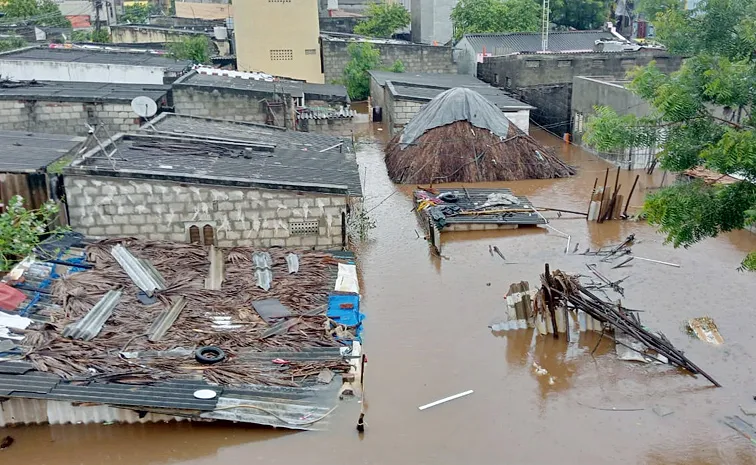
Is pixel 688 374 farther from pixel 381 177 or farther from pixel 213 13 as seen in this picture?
pixel 213 13

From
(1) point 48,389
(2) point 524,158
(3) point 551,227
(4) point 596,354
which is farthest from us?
(2) point 524,158

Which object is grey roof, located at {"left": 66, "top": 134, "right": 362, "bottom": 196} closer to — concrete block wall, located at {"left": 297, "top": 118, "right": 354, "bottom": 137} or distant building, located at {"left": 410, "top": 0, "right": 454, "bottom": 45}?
concrete block wall, located at {"left": 297, "top": 118, "right": 354, "bottom": 137}

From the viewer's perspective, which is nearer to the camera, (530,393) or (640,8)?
(640,8)

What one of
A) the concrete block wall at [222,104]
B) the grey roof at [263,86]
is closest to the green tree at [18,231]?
the concrete block wall at [222,104]

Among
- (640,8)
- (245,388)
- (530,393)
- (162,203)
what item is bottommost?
(530,393)

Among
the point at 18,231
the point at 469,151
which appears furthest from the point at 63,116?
the point at 469,151

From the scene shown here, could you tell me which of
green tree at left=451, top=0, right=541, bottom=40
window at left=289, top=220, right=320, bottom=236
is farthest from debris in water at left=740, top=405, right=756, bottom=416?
green tree at left=451, top=0, right=541, bottom=40

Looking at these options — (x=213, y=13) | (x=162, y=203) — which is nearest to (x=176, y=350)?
(x=162, y=203)
